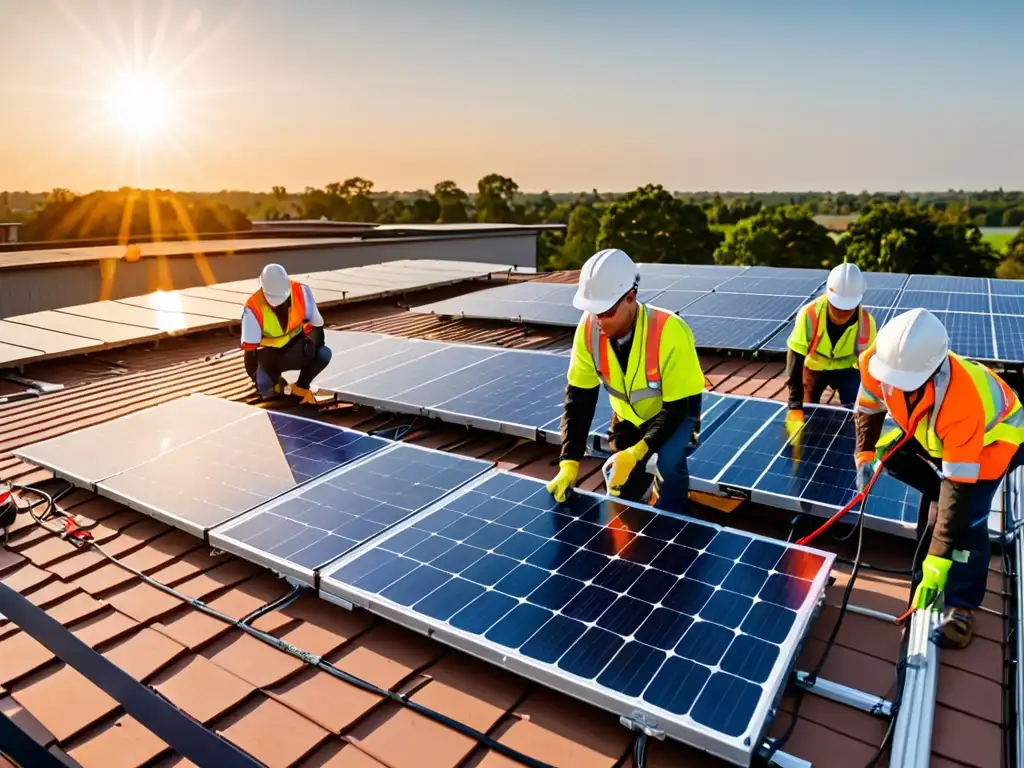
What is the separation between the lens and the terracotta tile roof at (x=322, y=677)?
12.4ft

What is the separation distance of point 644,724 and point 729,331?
9812 millimetres

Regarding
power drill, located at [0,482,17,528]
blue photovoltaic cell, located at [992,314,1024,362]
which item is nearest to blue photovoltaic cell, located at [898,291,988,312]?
blue photovoltaic cell, located at [992,314,1024,362]

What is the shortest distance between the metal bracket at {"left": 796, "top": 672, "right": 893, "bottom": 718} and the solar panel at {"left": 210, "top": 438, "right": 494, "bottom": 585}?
→ 2941 mm

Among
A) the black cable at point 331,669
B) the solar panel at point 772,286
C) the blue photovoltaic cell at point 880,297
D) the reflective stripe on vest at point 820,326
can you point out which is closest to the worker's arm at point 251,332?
the black cable at point 331,669

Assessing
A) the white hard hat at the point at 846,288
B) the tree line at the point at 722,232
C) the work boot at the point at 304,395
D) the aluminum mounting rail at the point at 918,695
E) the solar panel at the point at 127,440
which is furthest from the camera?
the tree line at the point at 722,232

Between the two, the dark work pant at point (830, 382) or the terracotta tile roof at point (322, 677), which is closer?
the terracotta tile roof at point (322, 677)

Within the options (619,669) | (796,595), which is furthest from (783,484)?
(619,669)

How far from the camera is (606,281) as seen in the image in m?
5.51

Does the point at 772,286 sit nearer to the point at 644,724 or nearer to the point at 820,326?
A: the point at 820,326

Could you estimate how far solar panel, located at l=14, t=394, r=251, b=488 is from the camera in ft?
22.1

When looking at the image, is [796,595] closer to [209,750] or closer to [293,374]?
[209,750]

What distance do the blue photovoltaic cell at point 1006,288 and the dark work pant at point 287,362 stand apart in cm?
1375

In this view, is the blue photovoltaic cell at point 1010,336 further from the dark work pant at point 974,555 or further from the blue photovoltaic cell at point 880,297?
the dark work pant at point 974,555

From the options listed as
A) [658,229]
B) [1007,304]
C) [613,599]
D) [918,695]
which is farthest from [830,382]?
[658,229]
